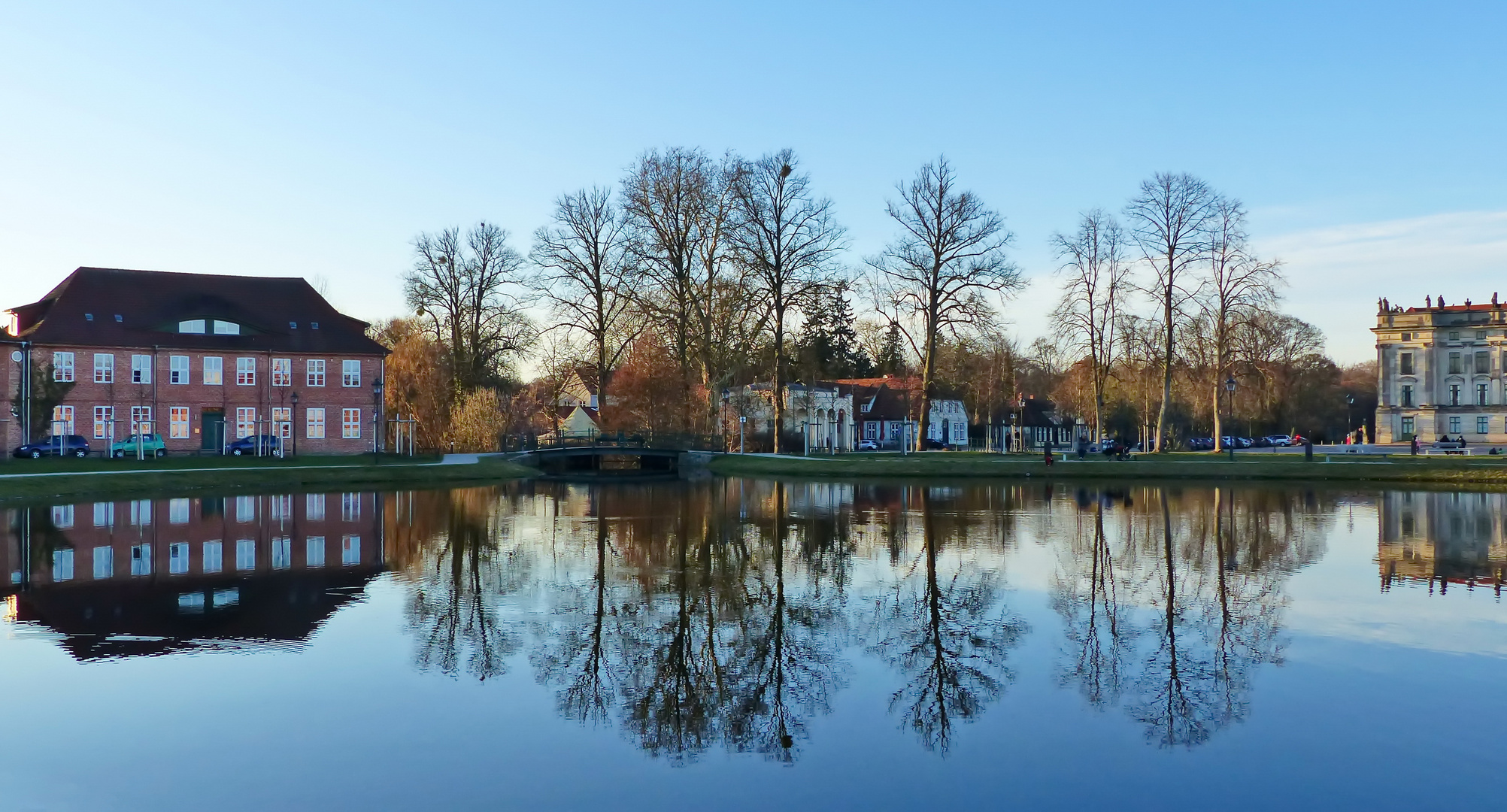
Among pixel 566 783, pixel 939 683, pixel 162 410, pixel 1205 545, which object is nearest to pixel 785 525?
pixel 1205 545

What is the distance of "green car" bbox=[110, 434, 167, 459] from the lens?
4959cm

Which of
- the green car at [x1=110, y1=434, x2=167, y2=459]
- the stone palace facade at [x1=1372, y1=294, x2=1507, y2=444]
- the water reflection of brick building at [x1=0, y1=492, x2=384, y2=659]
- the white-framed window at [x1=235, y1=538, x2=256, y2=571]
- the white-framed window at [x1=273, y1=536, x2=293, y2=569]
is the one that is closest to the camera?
the water reflection of brick building at [x1=0, y1=492, x2=384, y2=659]

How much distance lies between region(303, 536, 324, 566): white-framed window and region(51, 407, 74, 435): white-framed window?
34324 mm

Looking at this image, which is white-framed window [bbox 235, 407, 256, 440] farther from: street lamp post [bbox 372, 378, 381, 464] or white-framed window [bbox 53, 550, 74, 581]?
white-framed window [bbox 53, 550, 74, 581]

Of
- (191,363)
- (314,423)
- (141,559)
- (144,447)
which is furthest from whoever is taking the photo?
(314,423)

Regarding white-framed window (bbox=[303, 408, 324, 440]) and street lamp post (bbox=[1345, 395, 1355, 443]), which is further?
street lamp post (bbox=[1345, 395, 1355, 443])

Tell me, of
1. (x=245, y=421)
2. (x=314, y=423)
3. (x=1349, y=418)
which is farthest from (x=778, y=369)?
(x=1349, y=418)

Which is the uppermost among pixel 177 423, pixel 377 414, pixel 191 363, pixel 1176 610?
pixel 191 363

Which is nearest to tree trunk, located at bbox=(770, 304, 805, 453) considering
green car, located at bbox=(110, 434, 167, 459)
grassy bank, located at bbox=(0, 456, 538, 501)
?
grassy bank, located at bbox=(0, 456, 538, 501)

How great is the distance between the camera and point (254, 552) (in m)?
20.9

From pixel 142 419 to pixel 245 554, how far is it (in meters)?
36.7

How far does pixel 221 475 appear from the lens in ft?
134

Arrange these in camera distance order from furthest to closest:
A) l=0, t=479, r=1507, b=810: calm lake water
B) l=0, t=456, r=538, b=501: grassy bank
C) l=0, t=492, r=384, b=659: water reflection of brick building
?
l=0, t=456, r=538, b=501: grassy bank → l=0, t=492, r=384, b=659: water reflection of brick building → l=0, t=479, r=1507, b=810: calm lake water

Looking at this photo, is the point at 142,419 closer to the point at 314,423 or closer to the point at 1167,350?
the point at 314,423
